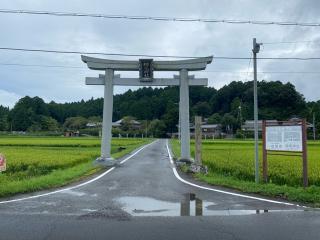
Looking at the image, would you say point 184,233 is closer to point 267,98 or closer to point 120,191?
point 120,191

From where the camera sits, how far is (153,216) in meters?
8.95

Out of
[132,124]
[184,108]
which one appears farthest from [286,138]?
[132,124]

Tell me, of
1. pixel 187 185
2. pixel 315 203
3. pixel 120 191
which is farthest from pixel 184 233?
Answer: pixel 187 185

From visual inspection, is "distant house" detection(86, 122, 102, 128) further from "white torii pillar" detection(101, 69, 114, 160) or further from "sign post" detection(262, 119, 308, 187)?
"sign post" detection(262, 119, 308, 187)

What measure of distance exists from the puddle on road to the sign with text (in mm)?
4343

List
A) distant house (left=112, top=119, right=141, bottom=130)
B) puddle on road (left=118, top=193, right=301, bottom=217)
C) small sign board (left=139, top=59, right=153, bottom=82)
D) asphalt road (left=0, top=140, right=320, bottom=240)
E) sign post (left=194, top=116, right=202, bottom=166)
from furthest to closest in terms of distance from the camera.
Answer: distant house (left=112, top=119, right=141, bottom=130), small sign board (left=139, top=59, right=153, bottom=82), sign post (left=194, top=116, right=202, bottom=166), puddle on road (left=118, top=193, right=301, bottom=217), asphalt road (left=0, top=140, right=320, bottom=240)

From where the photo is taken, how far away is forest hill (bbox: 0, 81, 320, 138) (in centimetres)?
9919

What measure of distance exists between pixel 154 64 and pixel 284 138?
38.1ft

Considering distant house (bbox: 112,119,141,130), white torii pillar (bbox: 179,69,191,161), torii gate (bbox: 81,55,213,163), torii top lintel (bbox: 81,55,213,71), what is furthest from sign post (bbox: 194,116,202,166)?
distant house (bbox: 112,119,141,130)

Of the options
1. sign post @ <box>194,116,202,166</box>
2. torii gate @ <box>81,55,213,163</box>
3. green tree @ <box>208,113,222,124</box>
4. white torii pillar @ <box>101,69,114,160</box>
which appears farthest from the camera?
green tree @ <box>208,113,222,124</box>

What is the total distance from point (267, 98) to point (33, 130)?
81773 mm

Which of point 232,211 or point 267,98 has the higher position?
point 267,98

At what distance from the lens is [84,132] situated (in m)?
142

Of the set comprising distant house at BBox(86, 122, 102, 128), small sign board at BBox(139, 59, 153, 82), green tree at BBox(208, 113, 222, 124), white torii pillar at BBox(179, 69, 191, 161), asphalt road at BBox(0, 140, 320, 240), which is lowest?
asphalt road at BBox(0, 140, 320, 240)
